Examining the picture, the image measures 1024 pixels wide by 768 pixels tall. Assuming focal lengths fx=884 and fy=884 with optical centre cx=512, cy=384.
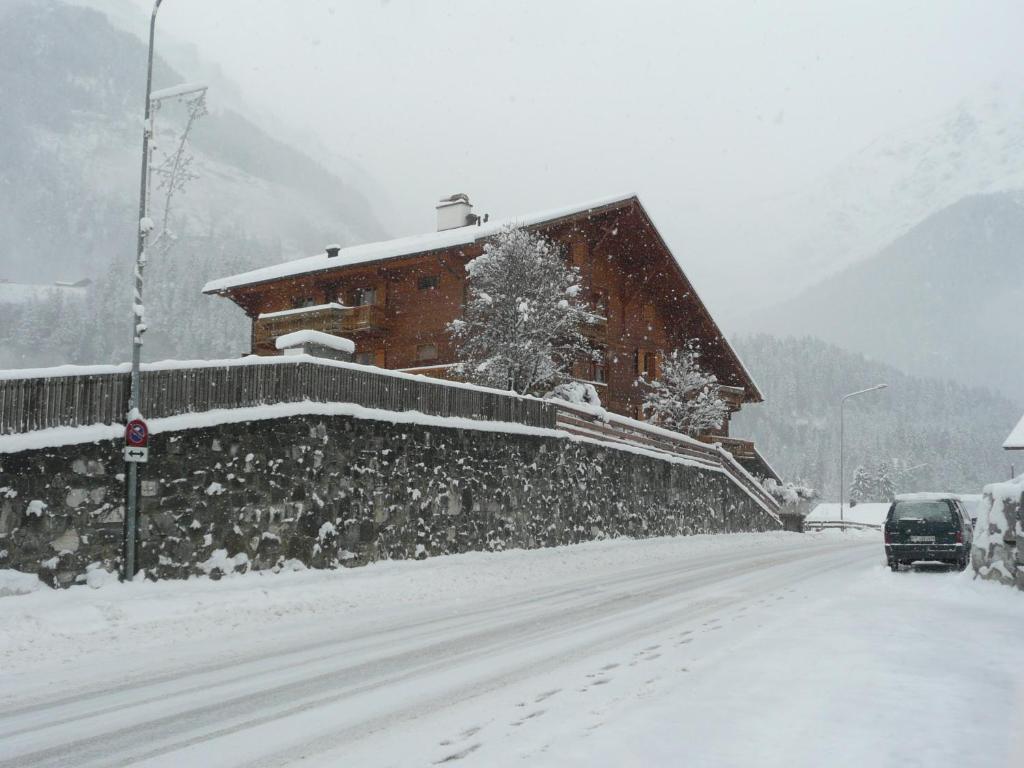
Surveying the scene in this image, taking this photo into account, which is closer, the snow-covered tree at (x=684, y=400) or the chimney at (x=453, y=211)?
the snow-covered tree at (x=684, y=400)

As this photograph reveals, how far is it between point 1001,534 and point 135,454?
1364 centimetres

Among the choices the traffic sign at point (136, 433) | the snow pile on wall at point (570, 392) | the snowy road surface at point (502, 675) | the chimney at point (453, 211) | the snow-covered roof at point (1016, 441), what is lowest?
the snowy road surface at point (502, 675)

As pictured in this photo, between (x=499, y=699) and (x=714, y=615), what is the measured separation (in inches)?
217

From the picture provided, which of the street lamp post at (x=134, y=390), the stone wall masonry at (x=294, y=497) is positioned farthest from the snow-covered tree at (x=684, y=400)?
the street lamp post at (x=134, y=390)

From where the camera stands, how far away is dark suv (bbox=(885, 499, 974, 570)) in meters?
18.8

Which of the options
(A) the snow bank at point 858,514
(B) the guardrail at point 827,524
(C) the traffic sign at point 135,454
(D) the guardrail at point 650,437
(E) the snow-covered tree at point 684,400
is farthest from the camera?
(A) the snow bank at point 858,514

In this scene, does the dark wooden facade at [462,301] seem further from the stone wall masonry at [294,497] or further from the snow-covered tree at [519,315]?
the stone wall masonry at [294,497]

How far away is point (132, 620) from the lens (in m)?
11.1

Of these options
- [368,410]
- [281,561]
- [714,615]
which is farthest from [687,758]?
[368,410]

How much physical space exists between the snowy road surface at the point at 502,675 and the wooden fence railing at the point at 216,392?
Result: 2511 millimetres

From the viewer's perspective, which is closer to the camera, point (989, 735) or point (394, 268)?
point (989, 735)

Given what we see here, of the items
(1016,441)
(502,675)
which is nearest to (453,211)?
(1016,441)

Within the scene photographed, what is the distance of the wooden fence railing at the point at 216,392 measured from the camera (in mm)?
12031

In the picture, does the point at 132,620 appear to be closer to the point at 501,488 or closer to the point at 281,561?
the point at 281,561
